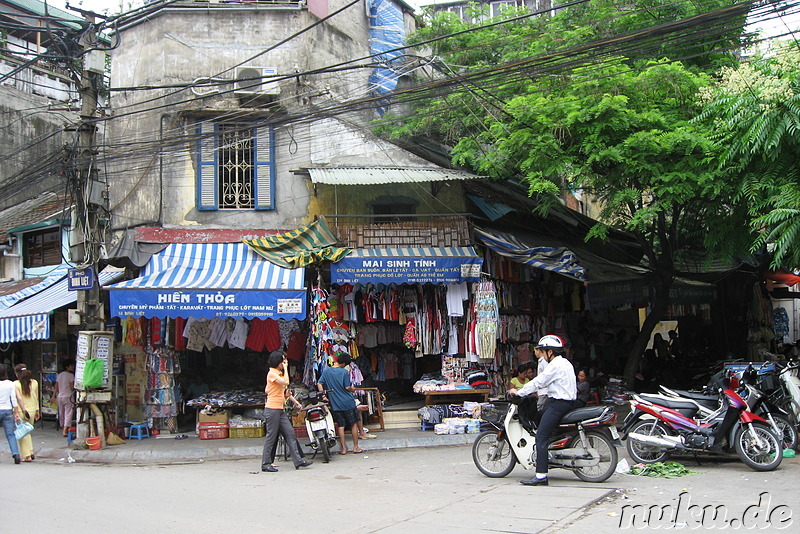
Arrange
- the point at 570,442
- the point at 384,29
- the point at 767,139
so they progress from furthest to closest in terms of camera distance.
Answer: the point at 384,29 → the point at 767,139 → the point at 570,442

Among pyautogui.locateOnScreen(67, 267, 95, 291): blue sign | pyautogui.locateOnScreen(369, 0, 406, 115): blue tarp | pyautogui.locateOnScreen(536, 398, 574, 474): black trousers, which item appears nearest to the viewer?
pyautogui.locateOnScreen(536, 398, 574, 474): black trousers

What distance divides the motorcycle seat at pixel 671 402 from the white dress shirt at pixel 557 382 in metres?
1.75

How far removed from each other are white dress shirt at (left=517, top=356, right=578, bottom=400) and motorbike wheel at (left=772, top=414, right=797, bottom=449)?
121 inches

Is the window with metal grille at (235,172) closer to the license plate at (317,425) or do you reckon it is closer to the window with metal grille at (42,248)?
the window with metal grille at (42,248)

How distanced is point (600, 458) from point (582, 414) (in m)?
0.51

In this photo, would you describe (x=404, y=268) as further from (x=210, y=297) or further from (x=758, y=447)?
(x=758, y=447)

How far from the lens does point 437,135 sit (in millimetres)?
15492

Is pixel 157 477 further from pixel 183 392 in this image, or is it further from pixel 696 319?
pixel 696 319

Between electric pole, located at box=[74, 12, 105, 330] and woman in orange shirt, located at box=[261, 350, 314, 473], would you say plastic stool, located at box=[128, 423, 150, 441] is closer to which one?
electric pole, located at box=[74, 12, 105, 330]

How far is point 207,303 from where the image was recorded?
11.7 metres

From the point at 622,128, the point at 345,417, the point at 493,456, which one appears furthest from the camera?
the point at 622,128

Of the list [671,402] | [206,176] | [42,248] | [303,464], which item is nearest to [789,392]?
[671,402]

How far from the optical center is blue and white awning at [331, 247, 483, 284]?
1263 centimetres

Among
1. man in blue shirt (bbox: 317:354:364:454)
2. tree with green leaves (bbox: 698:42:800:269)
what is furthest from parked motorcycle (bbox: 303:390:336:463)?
tree with green leaves (bbox: 698:42:800:269)
